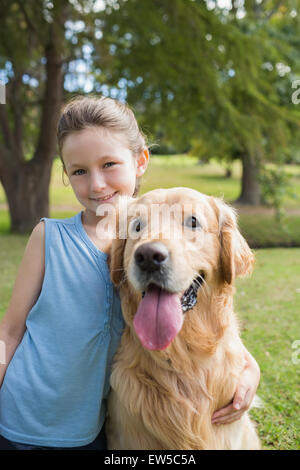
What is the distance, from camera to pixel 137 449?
90.4 inches

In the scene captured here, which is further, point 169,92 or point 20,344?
point 169,92

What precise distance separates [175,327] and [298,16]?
1473cm

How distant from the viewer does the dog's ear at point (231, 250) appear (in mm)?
2424

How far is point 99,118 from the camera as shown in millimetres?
2533

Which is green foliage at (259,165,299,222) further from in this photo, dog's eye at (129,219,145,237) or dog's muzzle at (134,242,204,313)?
dog's muzzle at (134,242,204,313)

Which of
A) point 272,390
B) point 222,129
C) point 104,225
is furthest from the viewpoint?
point 222,129

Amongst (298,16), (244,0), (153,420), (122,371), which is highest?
(298,16)

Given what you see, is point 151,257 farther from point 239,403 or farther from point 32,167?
point 32,167

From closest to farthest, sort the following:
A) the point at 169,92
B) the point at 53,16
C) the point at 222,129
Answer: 1. the point at 53,16
2. the point at 222,129
3. the point at 169,92

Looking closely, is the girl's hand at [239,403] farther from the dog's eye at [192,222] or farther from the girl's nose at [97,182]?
the girl's nose at [97,182]

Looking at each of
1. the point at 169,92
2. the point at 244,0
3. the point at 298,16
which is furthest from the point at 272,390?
the point at 298,16

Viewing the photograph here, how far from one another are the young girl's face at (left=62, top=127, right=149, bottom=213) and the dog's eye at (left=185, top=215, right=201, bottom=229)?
0.52m

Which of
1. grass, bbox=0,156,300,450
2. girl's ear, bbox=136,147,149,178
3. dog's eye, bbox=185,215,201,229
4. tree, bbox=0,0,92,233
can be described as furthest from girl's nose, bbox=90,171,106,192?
tree, bbox=0,0,92,233

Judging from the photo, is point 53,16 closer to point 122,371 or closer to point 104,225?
point 104,225
